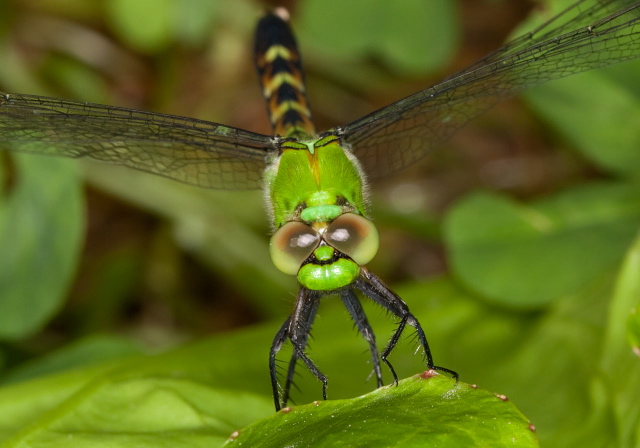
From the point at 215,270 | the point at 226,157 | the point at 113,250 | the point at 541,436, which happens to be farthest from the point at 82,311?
the point at 541,436

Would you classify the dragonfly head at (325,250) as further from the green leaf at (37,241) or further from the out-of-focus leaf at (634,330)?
the green leaf at (37,241)

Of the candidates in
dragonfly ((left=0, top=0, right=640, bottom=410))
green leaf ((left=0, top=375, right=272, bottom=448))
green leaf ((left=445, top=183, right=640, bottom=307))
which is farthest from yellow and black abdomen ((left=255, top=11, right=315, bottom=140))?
green leaf ((left=0, top=375, right=272, bottom=448))

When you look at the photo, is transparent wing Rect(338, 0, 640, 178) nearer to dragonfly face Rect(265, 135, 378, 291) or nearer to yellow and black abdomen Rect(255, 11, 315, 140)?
dragonfly face Rect(265, 135, 378, 291)

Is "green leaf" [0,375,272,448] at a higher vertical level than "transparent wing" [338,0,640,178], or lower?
lower

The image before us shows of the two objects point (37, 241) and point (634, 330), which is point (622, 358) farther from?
point (37, 241)

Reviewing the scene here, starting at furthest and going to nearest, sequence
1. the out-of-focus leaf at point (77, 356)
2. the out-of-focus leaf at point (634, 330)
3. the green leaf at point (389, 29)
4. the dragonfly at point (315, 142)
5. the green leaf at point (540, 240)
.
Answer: the green leaf at point (389, 29) < the out-of-focus leaf at point (77, 356) < the green leaf at point (540, 240) < the dragonfly at point (315, 142) < the out-of-focus leaf at point (634, 330)

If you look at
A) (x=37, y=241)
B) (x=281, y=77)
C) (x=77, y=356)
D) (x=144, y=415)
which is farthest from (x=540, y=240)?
(x=37, y=241)

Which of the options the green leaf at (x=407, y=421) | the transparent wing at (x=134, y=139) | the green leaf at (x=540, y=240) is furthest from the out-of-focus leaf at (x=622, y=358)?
the transparent wing at (x=134, y=139)
